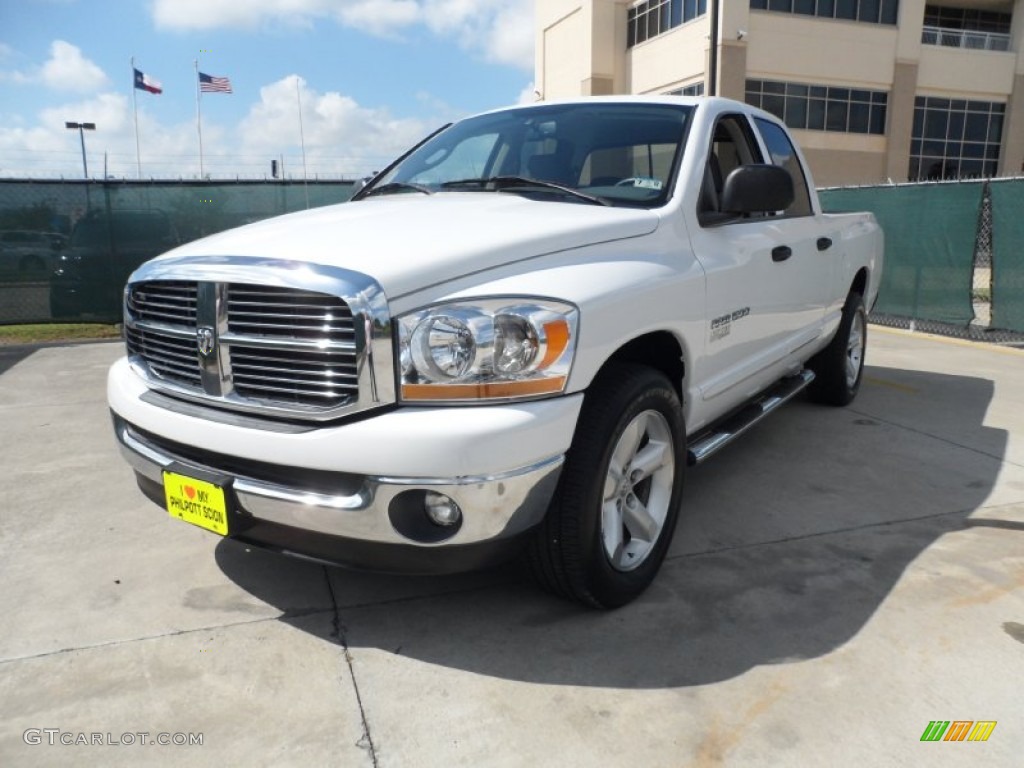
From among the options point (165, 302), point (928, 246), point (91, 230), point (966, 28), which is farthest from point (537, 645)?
point (966, 28)

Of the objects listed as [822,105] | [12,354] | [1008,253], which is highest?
[822,105]

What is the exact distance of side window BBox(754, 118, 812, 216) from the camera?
4.45m

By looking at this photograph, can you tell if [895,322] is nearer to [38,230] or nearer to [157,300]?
[157,300]

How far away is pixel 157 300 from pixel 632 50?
A: 118ft

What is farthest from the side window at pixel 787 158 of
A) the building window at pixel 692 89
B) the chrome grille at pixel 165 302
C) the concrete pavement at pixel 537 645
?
the building window at pixel 692 89

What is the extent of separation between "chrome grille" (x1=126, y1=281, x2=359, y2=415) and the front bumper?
122 mm

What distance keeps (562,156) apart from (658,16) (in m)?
33.2

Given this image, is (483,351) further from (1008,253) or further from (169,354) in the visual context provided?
(1008,253)

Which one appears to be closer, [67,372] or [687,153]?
[687,153]

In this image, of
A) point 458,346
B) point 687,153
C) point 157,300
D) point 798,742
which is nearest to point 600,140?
point 687,153

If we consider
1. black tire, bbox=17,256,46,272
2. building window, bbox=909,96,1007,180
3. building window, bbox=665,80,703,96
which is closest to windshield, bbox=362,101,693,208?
black tire, bbox=17,256,46,272

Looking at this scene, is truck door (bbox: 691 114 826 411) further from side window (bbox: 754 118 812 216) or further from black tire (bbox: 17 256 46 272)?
black tire (bbox: 17 256 46 272)

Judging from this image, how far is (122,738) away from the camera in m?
2.24

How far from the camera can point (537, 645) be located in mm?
2672
